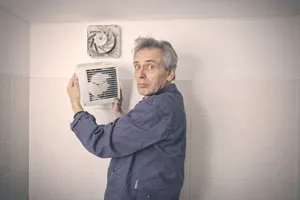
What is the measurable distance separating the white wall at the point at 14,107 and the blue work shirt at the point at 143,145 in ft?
1.78

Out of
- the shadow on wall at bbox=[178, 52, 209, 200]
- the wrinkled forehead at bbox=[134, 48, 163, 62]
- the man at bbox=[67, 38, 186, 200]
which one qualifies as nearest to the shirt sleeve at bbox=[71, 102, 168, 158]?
the man at bbox=[67, 38, 186, 200]

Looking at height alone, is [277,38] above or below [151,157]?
above

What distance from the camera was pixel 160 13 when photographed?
1171 millimetres

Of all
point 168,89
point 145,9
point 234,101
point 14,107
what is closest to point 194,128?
point 234,101

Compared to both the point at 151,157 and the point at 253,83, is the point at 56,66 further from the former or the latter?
the point at 253,83

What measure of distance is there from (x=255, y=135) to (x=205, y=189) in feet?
1.42

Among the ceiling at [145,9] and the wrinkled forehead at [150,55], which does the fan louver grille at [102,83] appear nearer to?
the wrinkled forehead at [150,55]

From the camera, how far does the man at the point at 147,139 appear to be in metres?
0.89

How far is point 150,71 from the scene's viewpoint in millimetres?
1008

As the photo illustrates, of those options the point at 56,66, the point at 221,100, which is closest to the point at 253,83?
the point at 221,100

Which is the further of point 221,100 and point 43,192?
point 43,192

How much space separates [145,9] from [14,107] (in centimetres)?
96

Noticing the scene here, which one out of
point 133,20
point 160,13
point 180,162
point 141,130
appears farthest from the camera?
point 133,20

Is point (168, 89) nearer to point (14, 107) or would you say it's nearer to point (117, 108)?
point (117, 108)
